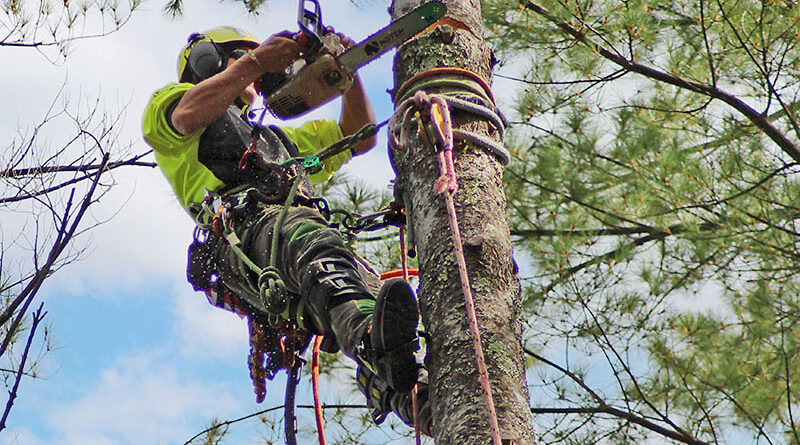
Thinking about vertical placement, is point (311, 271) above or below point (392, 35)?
below

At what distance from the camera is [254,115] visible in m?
2.76

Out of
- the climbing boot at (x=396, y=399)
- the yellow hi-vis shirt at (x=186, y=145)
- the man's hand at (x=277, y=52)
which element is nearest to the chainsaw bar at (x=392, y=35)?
the man's hand at (x=277, y=52)

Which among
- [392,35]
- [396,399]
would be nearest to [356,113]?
[392,35]

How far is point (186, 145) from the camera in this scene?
2584 mm

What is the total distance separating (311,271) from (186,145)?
0.72 m

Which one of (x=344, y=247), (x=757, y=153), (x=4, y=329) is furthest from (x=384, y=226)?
(x=757, y=153)

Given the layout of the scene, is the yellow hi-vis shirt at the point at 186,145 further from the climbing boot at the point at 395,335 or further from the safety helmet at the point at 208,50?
the climbing boot at the point at 395,335

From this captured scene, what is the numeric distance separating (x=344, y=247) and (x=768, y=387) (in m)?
2.42

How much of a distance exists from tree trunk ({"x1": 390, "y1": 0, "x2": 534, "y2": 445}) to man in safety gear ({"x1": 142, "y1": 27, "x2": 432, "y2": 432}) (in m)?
0.14

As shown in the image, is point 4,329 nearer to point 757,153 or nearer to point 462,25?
point 462,25

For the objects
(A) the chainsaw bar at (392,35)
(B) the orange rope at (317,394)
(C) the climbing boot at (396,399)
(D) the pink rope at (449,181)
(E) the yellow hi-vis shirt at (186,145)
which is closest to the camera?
(D) the pink rope at (449,181)

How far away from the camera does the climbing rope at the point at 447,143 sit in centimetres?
154

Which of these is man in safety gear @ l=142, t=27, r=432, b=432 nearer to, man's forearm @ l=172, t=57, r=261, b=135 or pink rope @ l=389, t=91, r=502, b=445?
man's forearm @ l=172, t=57, r=261, b=135

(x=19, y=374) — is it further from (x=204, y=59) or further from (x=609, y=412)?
(x=609, y=412)
